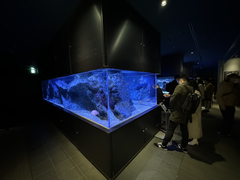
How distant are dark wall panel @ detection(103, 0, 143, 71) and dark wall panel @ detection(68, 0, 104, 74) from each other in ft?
0.40

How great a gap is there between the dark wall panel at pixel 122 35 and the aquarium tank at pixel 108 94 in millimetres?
215

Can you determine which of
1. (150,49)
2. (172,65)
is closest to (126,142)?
(150,49)

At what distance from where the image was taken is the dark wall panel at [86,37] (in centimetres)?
132

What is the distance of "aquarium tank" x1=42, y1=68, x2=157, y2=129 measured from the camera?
1.51 metres

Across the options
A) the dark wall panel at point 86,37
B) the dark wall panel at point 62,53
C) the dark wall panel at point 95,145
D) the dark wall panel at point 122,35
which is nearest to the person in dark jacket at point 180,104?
the dark wall panel at point 122,35

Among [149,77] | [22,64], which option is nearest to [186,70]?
[149,77]

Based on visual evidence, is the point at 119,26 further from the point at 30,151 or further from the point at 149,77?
the point at 30,151

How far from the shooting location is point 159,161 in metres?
1.77

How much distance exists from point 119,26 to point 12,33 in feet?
10.9

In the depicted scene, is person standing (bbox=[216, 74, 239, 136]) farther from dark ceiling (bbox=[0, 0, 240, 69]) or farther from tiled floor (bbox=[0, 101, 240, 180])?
dark ceiling (bbox=[0, 0, 240, 69])

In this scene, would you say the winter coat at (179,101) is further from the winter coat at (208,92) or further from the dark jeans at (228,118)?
the winter coat at (208,92)

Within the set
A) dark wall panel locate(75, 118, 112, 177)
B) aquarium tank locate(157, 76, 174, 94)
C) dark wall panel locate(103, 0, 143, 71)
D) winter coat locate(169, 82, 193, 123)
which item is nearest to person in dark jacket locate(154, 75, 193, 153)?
winter coat locate(169, 82, 193, 123)

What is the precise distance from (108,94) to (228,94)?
3.40m

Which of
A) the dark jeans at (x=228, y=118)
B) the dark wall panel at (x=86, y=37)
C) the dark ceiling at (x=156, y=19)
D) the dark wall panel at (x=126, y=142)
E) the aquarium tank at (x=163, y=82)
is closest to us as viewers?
the dark wall panel at (x=86, y=37)
